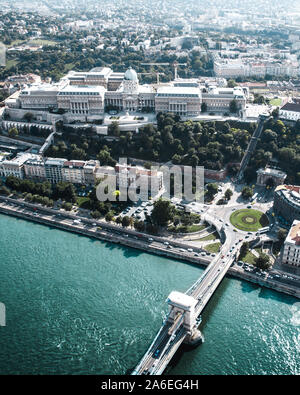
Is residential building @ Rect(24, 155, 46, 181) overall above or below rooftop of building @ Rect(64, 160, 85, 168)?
below

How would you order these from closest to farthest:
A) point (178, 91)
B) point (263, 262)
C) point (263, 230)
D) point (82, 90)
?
point (263, 262)
point (263, 230)
point (178, 91)
point (82, 90)

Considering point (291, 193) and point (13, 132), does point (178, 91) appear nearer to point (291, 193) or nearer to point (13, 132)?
point (13, 132)

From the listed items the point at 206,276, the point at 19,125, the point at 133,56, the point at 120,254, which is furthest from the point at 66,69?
the point at 206,276

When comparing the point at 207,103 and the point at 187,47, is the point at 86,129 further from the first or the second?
the point at 187,47

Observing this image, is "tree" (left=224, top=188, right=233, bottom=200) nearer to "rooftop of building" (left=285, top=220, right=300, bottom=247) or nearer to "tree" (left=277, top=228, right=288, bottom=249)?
"tree" (left=277, top=228, right=288, bottom=249)

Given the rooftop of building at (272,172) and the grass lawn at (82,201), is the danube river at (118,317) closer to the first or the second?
the grass lawn at (82,201)

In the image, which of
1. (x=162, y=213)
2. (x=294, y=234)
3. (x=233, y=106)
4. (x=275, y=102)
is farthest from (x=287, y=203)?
(x=275, y=102)

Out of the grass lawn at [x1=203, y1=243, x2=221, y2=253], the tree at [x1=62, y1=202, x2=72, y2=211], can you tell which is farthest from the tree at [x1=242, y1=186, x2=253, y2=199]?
the tree at [x1=62, y1=202, x2=72, y2=211]
